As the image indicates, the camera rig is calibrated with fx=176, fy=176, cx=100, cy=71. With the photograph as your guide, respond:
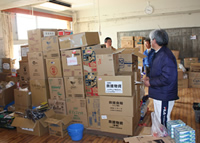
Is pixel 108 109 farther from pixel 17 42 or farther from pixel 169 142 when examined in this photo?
pixel 17 42

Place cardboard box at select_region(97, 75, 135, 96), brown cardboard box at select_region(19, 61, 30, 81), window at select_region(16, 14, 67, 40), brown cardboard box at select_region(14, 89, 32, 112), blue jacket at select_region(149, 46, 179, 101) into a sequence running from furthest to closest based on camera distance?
window at select_region(16, 14, 67, 40)
brown cardboard box at select_region(19, 61, 30, 81)
brown cardboard box at select_region(14, 89, 32, 112)
cardboard box at select_region(97, 75, 135, 96)
blue jacket at select_region(149, 46, 179, 101)

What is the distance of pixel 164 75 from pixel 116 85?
71cm

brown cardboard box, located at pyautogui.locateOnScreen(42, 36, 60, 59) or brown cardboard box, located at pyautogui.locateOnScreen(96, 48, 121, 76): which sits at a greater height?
brown cardboard box, located at pyautogui.locateOnScreen(42, 36, 60, 59)

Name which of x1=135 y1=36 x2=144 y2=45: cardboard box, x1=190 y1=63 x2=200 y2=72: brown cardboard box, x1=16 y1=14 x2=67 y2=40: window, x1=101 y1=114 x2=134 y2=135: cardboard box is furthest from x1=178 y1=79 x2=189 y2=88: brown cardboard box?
x1=16 y1=14 x2=67 y2=40: window

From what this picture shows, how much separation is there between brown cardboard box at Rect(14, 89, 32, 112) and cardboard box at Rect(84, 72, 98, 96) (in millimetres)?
1249

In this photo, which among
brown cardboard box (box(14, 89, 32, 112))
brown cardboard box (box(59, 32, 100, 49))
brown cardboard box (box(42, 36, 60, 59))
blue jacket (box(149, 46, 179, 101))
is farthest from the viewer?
brown cardboard box (box(14, 89, 32, 112))

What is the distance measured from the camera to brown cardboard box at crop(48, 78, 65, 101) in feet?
9.87

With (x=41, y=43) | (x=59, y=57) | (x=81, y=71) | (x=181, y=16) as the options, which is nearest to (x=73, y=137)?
(x=81, y=71)

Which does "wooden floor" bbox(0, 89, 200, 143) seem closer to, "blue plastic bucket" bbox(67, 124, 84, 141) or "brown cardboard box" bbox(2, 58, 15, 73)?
"blue plastic bucket" bbox(67, 124, 84, 141)

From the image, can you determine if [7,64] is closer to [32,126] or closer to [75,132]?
[32,126]

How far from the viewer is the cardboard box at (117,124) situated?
2473 mm

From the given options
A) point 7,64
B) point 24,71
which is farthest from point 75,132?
point 7,64

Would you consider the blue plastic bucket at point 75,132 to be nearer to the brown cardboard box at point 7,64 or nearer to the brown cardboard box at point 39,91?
the brown cardboard box at point 39,91

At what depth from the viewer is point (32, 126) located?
280 cm
